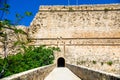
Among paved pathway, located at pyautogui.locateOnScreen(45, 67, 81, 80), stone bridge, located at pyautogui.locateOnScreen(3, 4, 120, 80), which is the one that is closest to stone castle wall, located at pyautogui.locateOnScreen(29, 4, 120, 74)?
stone bridge, located at pyautogui.locateOnScreen(3, 4, 120, 80)

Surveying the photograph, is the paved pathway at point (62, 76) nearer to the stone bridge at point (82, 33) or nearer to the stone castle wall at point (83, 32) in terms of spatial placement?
the stone bridge at point (82, 33)

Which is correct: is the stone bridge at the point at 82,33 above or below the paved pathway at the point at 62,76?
above

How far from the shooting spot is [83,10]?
78.3 feet

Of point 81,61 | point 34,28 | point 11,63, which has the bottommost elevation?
point 81,61

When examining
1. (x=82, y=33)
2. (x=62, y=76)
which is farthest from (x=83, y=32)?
(x=62, y=76)

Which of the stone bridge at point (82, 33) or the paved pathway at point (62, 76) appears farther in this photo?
the stone bridge at point (82, 33)

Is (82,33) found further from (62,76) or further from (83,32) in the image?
(62,76)

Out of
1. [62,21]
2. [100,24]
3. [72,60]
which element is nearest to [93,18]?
[100,24]

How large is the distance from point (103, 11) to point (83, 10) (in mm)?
1939

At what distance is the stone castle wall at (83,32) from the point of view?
2253 centimetres

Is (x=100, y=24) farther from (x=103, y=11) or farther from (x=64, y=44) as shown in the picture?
(x=64, y=44)

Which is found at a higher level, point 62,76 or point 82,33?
point 82,33

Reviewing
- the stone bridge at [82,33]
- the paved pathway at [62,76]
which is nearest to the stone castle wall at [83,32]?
the stone bridge at [82,33]

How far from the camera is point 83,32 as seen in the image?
75.3ft
